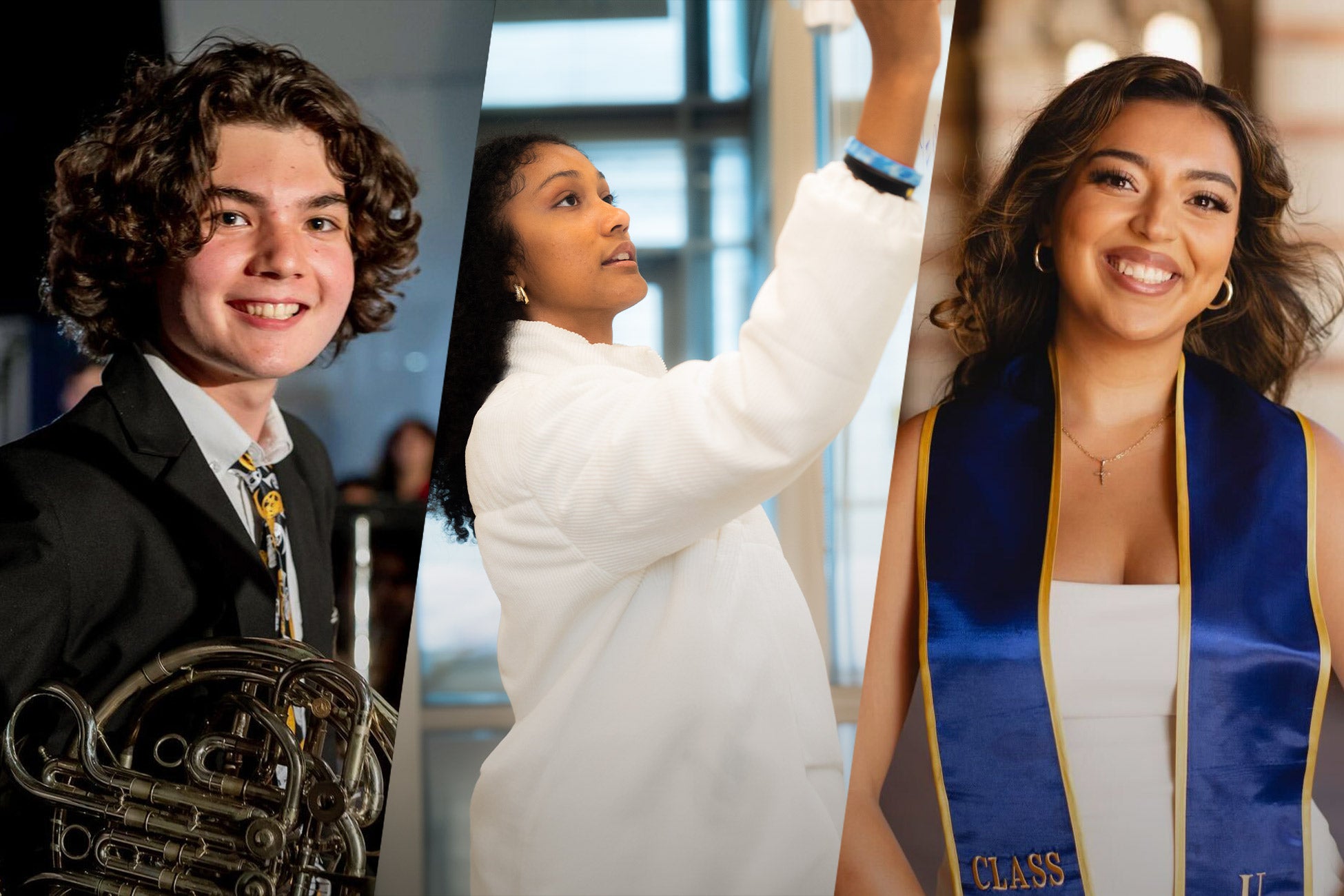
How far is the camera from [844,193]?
1.61 metres

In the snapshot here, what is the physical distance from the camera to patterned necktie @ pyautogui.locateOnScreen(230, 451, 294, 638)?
212 cm

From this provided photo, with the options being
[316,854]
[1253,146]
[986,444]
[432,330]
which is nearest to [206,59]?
[432,330]

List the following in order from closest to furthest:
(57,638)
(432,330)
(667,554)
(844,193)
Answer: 1. (844,193)
2. (667,554)
3. (57,638)
4. (432,330)

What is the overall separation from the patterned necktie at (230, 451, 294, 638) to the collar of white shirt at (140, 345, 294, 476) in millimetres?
20

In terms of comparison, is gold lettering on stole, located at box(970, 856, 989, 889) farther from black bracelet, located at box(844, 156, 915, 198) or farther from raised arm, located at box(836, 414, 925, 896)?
black bracelet, located at box(844, 156, 915, 198)

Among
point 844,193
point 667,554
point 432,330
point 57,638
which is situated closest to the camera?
point 844,193

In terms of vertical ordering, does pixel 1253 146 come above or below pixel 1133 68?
below

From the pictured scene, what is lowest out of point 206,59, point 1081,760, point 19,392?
point 1081,760

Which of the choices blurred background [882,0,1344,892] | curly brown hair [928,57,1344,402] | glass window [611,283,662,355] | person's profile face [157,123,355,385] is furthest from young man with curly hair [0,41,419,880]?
curly brown hair [928,57,1344,402]

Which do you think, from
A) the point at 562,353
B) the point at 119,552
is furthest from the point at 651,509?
the point at 119,552

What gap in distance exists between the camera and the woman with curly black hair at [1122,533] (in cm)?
187

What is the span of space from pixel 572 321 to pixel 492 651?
54cm

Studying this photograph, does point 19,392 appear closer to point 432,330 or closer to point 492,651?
point 432,330

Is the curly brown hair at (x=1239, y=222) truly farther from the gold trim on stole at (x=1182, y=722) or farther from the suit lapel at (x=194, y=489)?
the suit lapel at (x=194, y=489)
